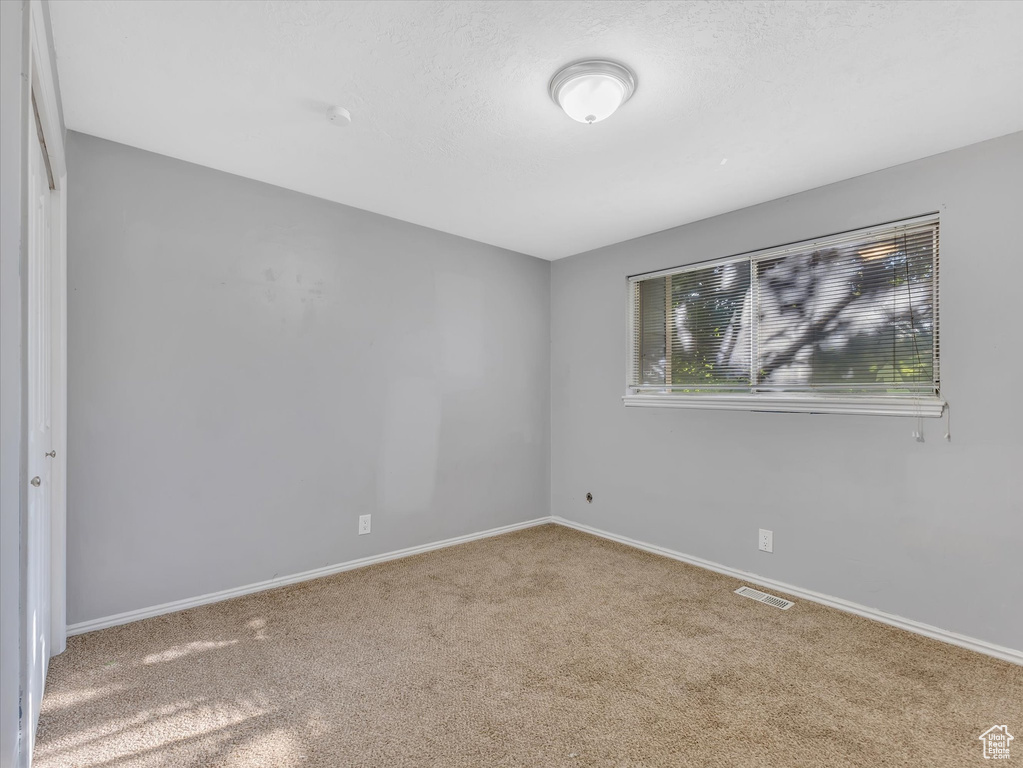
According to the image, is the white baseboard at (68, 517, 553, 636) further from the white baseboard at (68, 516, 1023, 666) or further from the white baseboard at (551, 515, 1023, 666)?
the white baseboard at (551, 515, 1023, 666)

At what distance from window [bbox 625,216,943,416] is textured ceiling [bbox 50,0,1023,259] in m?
0.45

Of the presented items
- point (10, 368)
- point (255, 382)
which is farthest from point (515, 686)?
point (255, 382)

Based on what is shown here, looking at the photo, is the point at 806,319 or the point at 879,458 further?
the point at 806,319

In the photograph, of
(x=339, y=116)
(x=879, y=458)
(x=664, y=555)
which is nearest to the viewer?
(x=339, y=116)

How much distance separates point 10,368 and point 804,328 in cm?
341

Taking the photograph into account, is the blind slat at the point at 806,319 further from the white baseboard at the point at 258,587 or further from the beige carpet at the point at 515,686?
the white baseboard at the point at 258,587

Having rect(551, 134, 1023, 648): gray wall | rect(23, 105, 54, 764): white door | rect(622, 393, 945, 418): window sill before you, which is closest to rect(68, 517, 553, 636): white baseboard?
rect(23, 105, 54, 764): white door

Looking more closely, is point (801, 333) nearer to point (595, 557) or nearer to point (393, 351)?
point (595, 557)

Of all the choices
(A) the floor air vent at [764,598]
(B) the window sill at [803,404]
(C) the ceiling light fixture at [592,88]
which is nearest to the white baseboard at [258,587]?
(B) the window sill at [803,404]

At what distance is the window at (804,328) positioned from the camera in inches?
101

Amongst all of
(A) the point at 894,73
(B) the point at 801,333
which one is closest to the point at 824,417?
(B) the point at 801,333

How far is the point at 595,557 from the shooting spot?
11.6ft

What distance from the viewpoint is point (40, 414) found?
1.93 meters

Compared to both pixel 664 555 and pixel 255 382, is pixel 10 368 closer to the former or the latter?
pixel 255 382
